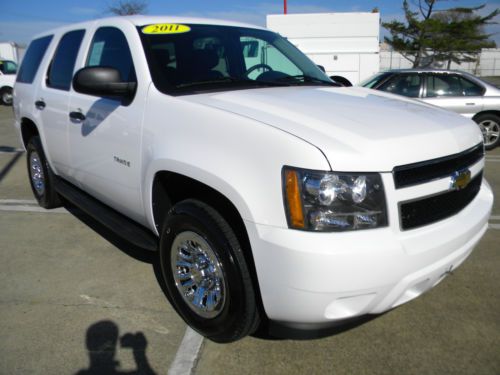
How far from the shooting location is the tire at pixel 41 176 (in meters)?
4.52

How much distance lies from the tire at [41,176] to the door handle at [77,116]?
3.76 feet

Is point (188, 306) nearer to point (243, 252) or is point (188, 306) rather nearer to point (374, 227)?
point (243, 252)

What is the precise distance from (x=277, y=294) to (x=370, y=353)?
0.84m

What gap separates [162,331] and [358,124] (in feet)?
5.62

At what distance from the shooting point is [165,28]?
10.2 feet

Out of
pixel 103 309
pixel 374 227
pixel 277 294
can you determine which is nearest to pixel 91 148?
pixel 103 309

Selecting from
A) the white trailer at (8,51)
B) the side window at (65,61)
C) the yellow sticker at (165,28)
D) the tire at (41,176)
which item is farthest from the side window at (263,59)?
the white trailer at (8,51)

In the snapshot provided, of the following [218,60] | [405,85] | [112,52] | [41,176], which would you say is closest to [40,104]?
[41,176]

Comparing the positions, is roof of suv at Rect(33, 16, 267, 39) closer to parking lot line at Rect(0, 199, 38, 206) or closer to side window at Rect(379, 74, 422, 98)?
parking lot line at Rect(0, 199, 38, 206)

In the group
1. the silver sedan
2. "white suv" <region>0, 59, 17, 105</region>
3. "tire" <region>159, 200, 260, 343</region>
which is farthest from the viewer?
"white suv" <region>0, 59, 17, 105</region>

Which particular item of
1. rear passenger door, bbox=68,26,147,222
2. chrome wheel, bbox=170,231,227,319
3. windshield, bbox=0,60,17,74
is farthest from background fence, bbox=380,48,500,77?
chrome wheel, bbox=170,231,227,319

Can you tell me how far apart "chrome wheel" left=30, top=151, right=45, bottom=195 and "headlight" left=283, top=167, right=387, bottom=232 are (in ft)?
11.8

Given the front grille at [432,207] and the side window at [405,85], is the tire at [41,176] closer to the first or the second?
the front grille at [432,207]

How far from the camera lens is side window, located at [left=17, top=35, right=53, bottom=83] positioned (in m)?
4.55
